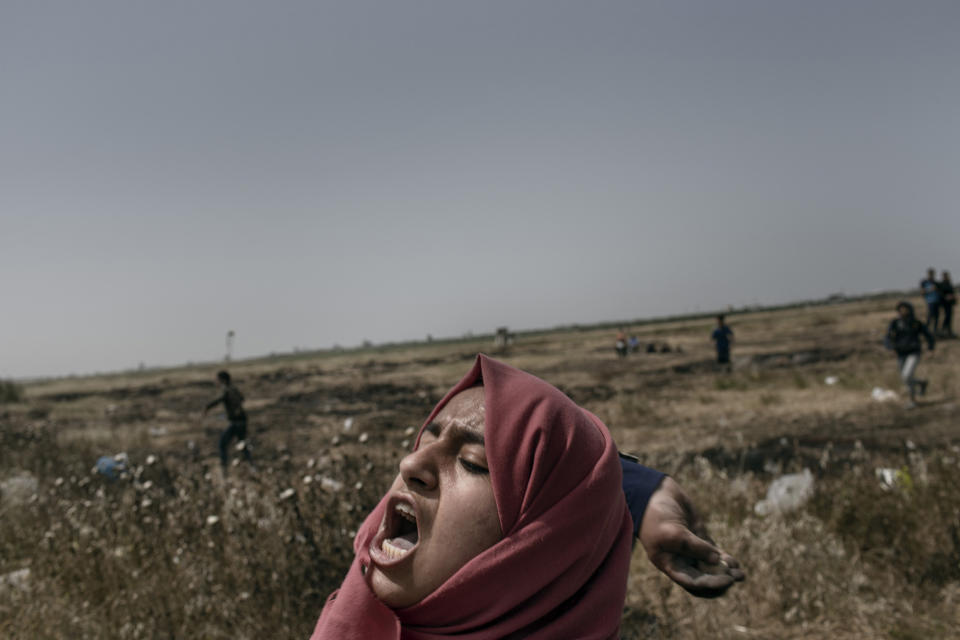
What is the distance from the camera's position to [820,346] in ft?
76.7

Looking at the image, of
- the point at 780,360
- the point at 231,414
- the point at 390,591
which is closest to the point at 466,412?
the point at 390,591

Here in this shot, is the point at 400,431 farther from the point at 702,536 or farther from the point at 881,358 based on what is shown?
the point at 881,358

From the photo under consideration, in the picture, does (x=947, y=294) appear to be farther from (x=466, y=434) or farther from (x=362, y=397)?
(x=466, y=434)

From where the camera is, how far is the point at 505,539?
3.34 ft

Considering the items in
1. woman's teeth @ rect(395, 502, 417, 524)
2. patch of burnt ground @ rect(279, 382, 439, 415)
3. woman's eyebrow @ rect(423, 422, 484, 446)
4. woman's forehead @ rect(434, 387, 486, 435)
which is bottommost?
patch of burnt ground @ rect(279, 382, 439, 415)

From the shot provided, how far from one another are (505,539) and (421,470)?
0.60 feet

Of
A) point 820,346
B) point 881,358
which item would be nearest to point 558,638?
point 881,358

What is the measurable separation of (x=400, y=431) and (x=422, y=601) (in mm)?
11348

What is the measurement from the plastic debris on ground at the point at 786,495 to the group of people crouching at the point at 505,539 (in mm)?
3824

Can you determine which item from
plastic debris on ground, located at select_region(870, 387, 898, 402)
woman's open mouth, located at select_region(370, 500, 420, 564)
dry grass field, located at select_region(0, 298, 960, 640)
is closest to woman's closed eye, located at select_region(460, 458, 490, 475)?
woman's open mouth, located at select_region(370, 500, 420, 564)

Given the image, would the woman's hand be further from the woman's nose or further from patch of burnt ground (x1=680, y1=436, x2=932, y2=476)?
patch of burnt ground (x1=680, y1=436, x2=932, y2=476)

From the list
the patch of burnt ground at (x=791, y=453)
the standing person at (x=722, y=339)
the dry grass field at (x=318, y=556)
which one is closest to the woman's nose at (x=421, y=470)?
the dry grass field at (x=318, y=556)

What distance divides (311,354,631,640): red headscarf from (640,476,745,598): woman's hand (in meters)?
0.11

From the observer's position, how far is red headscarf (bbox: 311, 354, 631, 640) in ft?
3.32
